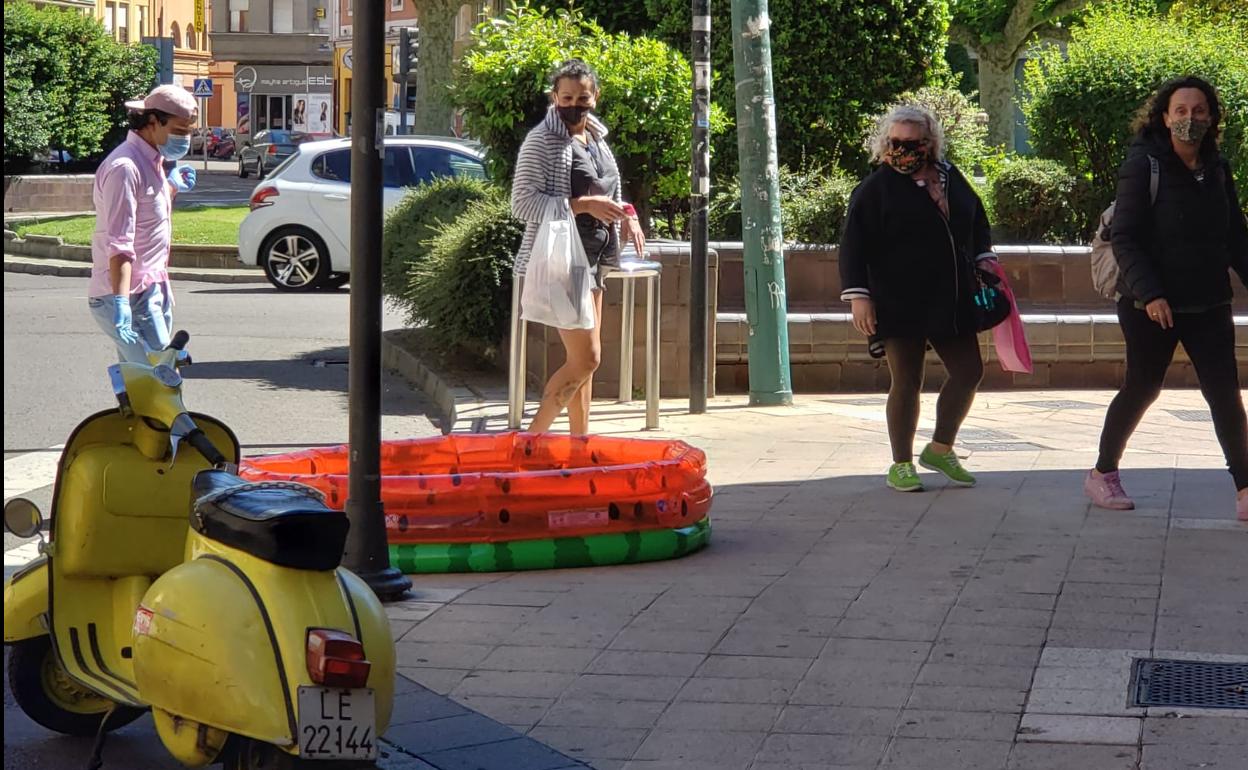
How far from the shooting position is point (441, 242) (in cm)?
1207

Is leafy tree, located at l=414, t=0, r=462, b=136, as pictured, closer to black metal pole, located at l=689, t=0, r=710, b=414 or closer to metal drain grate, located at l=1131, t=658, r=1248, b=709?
black metal pole, located at l=689, t=0, r=710, b=414

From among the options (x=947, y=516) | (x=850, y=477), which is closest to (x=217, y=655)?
(x=947, y=516)

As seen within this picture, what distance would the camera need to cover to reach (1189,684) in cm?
494

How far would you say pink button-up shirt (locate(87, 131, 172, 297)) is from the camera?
26.8 feet

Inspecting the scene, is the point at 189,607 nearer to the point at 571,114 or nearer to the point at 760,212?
the point at 571,114

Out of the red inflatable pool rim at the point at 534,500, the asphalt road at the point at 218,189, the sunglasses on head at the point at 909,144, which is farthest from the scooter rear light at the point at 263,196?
the asphalt road at the point at 218,189

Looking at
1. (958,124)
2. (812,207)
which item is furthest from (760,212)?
(958,124)

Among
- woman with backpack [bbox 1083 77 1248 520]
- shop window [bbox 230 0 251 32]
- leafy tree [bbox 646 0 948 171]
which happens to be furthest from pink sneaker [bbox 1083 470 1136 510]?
shop window [bbox 230 0 251 32]

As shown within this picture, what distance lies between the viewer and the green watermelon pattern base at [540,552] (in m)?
6.58

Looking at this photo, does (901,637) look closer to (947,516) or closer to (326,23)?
(947,516)

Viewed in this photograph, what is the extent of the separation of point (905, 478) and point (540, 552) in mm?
2107

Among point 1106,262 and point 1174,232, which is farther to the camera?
point 1106,262

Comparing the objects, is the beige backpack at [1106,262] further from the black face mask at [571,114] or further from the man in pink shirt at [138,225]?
the man in pink shirt at [138,225]

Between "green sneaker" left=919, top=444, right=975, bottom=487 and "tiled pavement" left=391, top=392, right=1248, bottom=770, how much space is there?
102 mm
